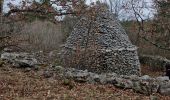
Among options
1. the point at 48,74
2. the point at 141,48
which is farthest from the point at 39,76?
the point at 141,48

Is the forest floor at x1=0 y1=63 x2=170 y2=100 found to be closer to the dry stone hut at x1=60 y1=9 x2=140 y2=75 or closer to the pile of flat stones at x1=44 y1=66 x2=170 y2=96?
Result: the pile of flat stones at x1=44 y1=66 x2=170 y2=96

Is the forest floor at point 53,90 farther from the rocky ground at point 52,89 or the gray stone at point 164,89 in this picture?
the gray stone at point 164,89

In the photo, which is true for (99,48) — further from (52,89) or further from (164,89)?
(52,89)

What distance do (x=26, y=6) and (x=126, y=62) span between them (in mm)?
10731

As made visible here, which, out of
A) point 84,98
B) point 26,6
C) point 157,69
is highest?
point 26,6

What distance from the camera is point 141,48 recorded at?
3056cm

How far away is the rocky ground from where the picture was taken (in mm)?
10992

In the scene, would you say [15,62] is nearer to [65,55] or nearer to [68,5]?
[65,55]

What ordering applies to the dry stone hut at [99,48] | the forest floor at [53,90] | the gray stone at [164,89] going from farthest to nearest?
the dry stone hut at [99,48] < the gray stone at [164,89] < the forest floor at [53,90]

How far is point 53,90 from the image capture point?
38.5 ft

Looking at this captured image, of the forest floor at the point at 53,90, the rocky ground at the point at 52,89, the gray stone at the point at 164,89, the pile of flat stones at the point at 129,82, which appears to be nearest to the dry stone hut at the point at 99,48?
the rocky ground at the point at 52,89

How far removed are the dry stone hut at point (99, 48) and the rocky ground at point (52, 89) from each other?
4180mm

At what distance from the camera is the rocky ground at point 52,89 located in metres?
11.0

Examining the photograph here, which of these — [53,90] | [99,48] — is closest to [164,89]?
[53,90]
